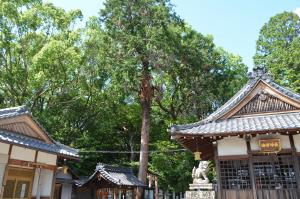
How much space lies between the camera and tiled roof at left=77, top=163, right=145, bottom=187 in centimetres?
2070

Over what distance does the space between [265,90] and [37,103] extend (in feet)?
69.9

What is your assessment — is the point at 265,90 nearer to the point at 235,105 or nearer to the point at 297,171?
the point at 235,105

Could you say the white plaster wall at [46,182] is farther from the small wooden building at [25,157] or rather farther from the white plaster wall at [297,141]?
the white plaster wall at [297,141]

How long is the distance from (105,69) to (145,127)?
6.13 metres

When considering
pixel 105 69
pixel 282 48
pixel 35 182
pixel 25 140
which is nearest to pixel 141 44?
pixel 105 69

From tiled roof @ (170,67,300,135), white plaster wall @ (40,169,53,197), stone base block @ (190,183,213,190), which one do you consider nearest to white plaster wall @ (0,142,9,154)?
white plaster wall @ (40,169,53,197)

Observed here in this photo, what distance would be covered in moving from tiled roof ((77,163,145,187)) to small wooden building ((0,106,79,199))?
6.50 meters

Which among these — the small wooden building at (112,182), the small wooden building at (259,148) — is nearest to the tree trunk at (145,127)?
the small wooden building at (112,182)

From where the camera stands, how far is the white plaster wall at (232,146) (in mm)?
11750

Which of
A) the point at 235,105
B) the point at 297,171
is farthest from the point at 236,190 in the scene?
the point at 235,105

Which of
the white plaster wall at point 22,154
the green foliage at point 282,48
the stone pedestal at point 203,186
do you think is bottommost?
the stone pedestal at point 203,186

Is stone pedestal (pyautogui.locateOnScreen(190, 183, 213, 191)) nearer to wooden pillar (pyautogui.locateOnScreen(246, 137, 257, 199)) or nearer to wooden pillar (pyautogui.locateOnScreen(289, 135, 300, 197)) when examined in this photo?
wooden pillar (pyautogui.locateOnScreen(246, 137, 257, 199))

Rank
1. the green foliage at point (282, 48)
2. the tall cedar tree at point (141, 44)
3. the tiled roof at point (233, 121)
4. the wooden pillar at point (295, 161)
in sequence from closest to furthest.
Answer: the wooden pillar at point (295, 161)
the tiled roof at point (233, 121)
the tall cedar tree at point (141, 44)
the green foliage at point (282, 48)

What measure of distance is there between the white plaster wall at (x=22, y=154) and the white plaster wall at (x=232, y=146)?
334 inches
